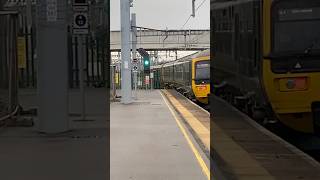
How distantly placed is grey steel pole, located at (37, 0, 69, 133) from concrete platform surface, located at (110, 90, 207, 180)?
123 centimetres

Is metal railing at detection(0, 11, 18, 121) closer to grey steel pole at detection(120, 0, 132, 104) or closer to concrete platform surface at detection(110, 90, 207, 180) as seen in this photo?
concrete platform surface at detection(110, 90, 207, 180)

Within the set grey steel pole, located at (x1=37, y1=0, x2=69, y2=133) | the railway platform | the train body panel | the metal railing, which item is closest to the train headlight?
the train body panel

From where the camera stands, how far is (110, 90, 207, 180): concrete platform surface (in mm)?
7555

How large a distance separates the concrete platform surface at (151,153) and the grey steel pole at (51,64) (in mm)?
1230

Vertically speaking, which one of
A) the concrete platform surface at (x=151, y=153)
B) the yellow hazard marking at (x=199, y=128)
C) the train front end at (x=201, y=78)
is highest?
the train front end at (x=201, y=78)

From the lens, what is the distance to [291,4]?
10211 millimetres

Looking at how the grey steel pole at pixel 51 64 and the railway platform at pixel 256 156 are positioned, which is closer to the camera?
the railway platform at pixel 256 156

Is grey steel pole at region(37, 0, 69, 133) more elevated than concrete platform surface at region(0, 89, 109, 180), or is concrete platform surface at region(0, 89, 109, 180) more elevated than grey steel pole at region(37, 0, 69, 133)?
grey steel pole at region(37, 0, 69, 133)

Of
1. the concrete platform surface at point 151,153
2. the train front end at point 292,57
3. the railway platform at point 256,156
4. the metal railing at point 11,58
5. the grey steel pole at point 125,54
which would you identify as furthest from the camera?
the grey steel pole at point 125,54

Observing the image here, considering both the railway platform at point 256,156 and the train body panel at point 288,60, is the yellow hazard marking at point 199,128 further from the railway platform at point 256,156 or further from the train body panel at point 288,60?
the train body panel at point 288,60

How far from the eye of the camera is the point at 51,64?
11.4 metres

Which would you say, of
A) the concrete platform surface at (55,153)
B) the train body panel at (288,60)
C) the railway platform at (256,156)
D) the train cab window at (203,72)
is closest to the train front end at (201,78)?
the train cab window at (203,72)

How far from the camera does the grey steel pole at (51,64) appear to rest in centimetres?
1137

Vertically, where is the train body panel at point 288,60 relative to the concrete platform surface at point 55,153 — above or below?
above
